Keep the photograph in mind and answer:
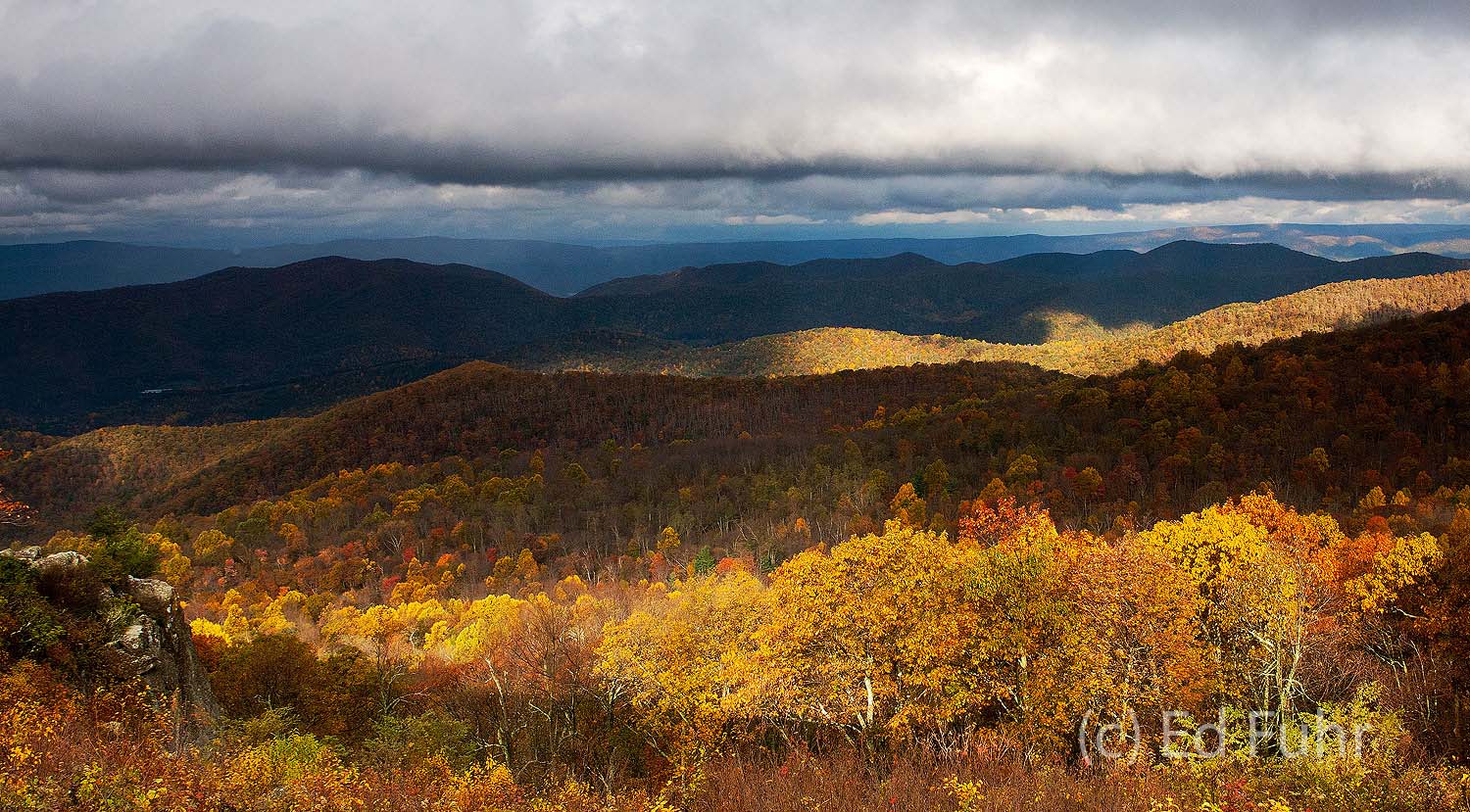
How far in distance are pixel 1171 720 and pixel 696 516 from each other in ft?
389

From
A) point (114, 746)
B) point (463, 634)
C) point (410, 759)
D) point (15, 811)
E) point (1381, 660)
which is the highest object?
point (15, 811)

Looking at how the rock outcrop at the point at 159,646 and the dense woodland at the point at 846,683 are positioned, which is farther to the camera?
the rock outcrop at the point at 159,646

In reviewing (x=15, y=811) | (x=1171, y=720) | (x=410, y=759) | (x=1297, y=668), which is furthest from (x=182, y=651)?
(x=1297, y=668)

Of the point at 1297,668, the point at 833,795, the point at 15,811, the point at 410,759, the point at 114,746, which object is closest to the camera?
the point at 15,811

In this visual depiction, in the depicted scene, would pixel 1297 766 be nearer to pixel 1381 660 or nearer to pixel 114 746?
pixel 1381 660

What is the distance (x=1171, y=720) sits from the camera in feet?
118

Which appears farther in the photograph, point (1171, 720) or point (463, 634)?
point (463, 634)

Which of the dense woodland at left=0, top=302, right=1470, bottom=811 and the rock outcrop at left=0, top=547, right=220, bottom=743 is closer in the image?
the dense woodland at left=0, top=302, right=1470, bottom=811

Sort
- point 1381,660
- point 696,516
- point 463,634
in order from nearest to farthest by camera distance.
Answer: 1. point 1381,660
2. point 463,634
3. point 696,516

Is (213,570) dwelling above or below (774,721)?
below

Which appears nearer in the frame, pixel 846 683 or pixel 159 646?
pixel 159 646

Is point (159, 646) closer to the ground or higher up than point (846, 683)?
higher up

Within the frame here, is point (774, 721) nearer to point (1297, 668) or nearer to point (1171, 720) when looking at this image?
point (1171, 720)

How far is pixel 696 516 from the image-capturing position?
495 feet
